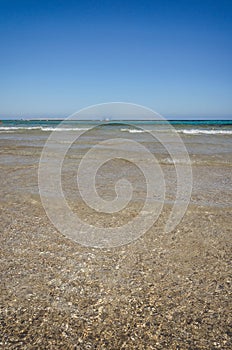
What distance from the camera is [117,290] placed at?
2129 mm

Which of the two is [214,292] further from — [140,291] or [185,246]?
[185,246]

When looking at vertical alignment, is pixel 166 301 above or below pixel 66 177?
below

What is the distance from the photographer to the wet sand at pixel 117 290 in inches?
66.8

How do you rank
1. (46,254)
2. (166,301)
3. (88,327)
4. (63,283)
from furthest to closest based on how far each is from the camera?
(46,254), (63,283), (166,301), (88,327)

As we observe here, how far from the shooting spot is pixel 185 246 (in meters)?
2.87

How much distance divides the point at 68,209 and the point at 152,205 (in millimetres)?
1292

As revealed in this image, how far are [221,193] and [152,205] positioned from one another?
4.82ft

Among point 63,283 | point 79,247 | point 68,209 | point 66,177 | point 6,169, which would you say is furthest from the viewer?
point 6,169

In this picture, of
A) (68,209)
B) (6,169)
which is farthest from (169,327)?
(6,169)

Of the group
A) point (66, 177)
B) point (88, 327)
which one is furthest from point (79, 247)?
point (66, 177)

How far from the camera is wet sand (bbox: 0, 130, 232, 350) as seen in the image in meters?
1.70

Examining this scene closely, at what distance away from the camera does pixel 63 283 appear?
86.4 inches

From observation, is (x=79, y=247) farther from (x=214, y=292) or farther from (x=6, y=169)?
(x=6, y=169)

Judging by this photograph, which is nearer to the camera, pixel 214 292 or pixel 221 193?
pixel 214 292
